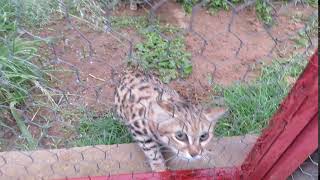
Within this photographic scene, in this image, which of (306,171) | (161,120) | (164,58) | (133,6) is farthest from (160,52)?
(306,171)

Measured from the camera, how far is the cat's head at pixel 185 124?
194cm

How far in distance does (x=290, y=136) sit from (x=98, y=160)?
812 millimetres

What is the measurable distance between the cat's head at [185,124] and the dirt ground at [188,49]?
0.58 m

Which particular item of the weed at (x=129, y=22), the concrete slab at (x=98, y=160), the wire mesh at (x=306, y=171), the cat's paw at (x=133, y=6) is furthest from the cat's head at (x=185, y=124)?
the cat's paw at (x=133, y=6)

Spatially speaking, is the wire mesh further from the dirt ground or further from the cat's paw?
the cat's paw

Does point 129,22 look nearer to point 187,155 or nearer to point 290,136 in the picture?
point 187,155

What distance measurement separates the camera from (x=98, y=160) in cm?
207

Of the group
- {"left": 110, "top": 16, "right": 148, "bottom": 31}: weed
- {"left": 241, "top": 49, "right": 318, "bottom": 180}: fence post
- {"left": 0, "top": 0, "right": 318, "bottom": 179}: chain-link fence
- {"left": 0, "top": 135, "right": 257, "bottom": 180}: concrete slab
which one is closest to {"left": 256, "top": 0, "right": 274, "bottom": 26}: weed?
{"left": 0, "top": 0, "right": 318, "bottom": 179}: chain-link fence

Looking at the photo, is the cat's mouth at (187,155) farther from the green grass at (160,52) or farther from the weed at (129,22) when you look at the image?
the weed at (129,22)

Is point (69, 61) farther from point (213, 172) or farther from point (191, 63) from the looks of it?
point (213, 172)

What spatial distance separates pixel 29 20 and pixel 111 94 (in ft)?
2.12

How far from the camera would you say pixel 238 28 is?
123 inches

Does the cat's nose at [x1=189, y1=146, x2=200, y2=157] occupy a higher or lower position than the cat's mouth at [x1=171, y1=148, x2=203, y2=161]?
higher

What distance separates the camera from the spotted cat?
195cm
